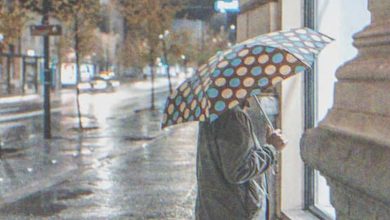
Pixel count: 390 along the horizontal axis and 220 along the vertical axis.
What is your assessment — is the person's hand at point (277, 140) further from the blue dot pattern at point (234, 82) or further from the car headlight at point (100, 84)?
the car headlight at point (100, 84)

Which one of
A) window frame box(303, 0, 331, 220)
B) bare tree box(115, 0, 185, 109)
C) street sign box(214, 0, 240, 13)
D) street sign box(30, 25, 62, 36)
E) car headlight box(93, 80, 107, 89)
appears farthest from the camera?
car headlight box(93, 80, 107, 89)

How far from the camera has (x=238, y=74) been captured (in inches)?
174

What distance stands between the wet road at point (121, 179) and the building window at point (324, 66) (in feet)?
7.71

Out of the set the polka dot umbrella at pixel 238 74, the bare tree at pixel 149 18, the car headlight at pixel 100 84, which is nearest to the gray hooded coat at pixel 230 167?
the polka dot umbrella at pixel 238 74

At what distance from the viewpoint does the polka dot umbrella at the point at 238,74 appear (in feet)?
14.3

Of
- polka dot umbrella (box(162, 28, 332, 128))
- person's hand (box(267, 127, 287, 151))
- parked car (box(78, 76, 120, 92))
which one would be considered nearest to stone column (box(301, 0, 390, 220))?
person's hand (box(267, 127, 287, 151))

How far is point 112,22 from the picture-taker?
101375mm

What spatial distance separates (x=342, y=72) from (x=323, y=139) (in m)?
0.42

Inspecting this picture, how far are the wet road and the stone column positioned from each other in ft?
17.4

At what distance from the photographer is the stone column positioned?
3.74 m

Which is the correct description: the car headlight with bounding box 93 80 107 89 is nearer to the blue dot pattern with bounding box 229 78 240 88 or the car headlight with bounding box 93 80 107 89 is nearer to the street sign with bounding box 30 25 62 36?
the street sign with bounding box 30 25 62 36

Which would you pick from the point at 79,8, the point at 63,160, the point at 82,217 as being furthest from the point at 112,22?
the point at 82,217

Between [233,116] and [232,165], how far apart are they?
0.27 meters

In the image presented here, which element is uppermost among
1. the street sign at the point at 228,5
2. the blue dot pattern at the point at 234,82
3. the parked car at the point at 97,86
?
the street sign at the point at 228,5
